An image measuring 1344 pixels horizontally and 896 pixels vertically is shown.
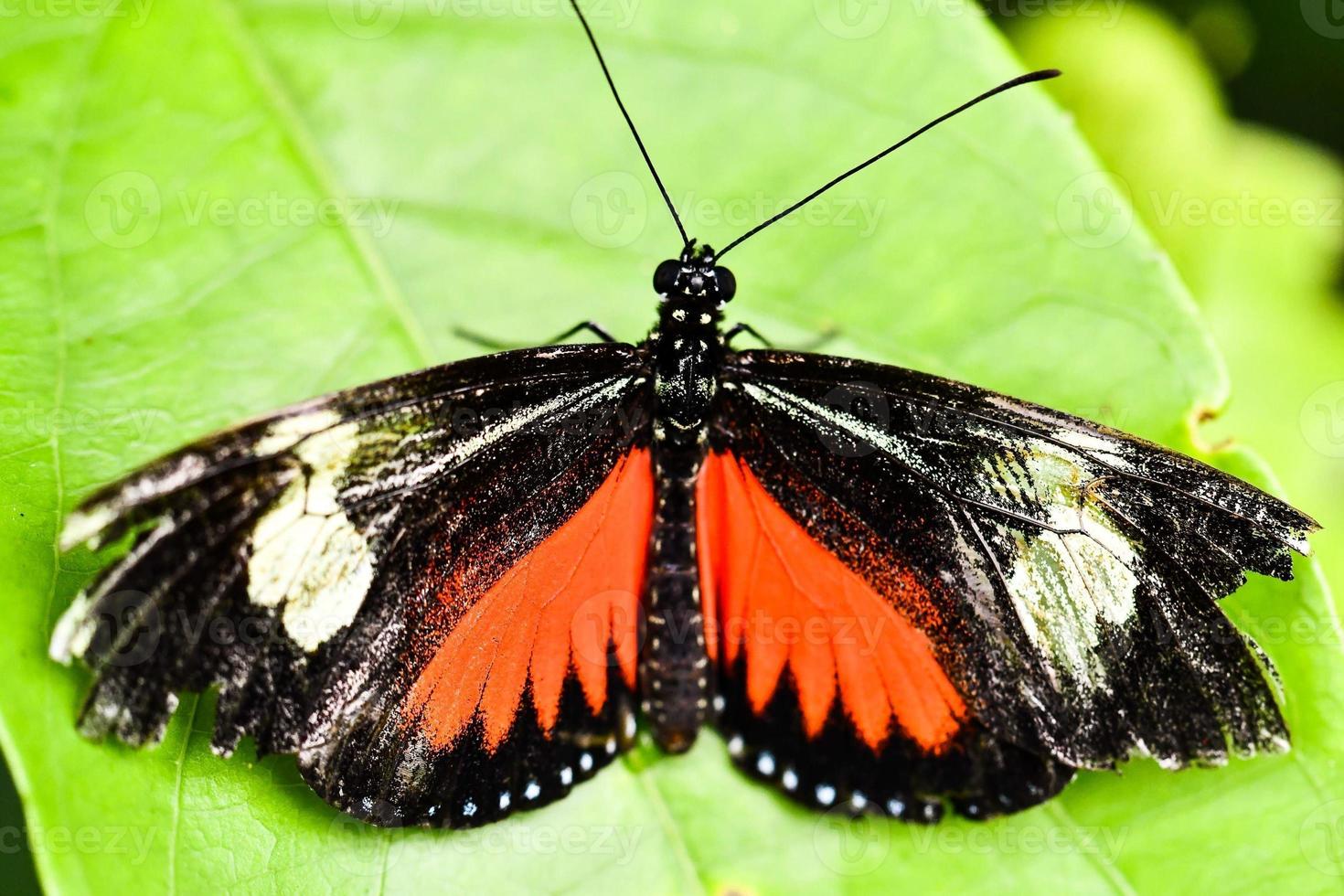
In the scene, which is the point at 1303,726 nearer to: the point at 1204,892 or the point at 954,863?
the point at 1204,892

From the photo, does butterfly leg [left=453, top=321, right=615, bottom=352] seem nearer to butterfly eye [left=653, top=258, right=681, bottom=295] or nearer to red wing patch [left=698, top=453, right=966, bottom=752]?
butterfly eye [left=653, top=258, right=681, bottom=295]

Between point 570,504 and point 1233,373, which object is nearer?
point 570,504

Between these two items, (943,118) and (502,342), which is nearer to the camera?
(943,118)

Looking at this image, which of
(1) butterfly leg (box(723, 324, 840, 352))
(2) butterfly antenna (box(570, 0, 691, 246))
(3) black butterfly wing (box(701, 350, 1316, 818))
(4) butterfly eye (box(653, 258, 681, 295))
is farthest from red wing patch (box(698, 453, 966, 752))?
(2) butterfly antenna (box(570, 0, 691, 246))

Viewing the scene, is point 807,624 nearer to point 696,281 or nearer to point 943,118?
point 696,281

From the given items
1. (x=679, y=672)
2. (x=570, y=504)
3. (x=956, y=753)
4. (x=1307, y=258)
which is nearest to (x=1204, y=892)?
(x=956, y=753)

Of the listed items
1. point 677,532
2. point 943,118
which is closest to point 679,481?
point 677,532
